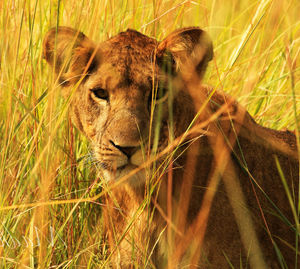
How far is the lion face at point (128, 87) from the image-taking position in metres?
2.84

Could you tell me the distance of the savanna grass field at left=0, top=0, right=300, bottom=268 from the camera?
2.84 m

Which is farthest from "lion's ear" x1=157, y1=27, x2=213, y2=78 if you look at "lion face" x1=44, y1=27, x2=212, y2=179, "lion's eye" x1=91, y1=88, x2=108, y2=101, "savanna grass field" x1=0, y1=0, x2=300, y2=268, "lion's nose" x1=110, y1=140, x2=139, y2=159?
"lion's nose" x1=110, y1=140, x2=139, y2=159

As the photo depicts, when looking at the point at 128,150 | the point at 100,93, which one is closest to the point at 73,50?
the point at 100,93

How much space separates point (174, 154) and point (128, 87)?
1.40 feet

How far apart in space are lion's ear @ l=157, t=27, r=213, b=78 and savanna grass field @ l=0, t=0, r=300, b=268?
5.2 inches

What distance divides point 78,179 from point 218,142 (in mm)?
970

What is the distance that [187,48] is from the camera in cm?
310

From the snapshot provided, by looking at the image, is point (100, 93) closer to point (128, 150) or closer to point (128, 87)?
point (128, 87)

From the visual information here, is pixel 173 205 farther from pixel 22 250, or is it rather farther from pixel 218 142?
pixel 22 250

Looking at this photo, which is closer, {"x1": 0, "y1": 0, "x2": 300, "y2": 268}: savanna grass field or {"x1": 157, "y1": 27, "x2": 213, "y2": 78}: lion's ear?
{"x1": 0, "y1": 0, "x2": 300, "y2": 268}: savanna grass field

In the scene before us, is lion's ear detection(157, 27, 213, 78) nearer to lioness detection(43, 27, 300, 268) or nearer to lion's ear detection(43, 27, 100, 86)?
lioness detection(43, 27, 300, 268)

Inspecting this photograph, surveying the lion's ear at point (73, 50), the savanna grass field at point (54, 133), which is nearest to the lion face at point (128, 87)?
the lion's ear at point (73, 50)

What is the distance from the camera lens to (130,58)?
9.95 feet

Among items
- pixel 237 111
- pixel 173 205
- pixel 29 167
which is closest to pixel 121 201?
pixel 173 205
